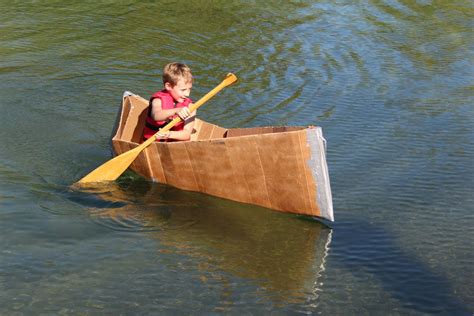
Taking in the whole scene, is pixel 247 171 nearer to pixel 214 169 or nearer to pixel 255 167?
pixel 255 167

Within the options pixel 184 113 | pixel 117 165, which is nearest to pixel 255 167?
pixel 184 113

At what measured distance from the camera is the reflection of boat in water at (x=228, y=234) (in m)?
5.17

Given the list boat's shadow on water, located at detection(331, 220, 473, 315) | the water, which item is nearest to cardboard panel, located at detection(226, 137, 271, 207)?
the water

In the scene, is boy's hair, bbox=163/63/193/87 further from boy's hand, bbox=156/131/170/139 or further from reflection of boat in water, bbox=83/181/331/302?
reflection of boat in water, bbox=83/181/331/302

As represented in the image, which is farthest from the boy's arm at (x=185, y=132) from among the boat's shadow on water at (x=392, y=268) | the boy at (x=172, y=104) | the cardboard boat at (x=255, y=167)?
the boat's shadow on water at (x=392, y=268)

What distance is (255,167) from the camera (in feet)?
19.8

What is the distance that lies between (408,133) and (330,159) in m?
1.24

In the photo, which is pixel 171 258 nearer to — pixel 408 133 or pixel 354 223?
pixel 354 223

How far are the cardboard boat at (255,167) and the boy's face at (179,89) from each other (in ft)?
1.78

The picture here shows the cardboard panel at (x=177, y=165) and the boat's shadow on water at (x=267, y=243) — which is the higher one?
the cardboard panel at (x=177, y=165)

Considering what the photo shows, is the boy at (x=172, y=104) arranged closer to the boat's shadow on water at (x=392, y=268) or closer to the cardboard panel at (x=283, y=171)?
the cardboard panel at (x=283, y=171)

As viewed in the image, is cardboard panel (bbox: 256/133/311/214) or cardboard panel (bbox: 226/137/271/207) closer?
cardboard panel (bbox: 256/133/311/214)

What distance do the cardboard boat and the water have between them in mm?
115

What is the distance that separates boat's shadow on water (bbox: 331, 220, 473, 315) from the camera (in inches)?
192
